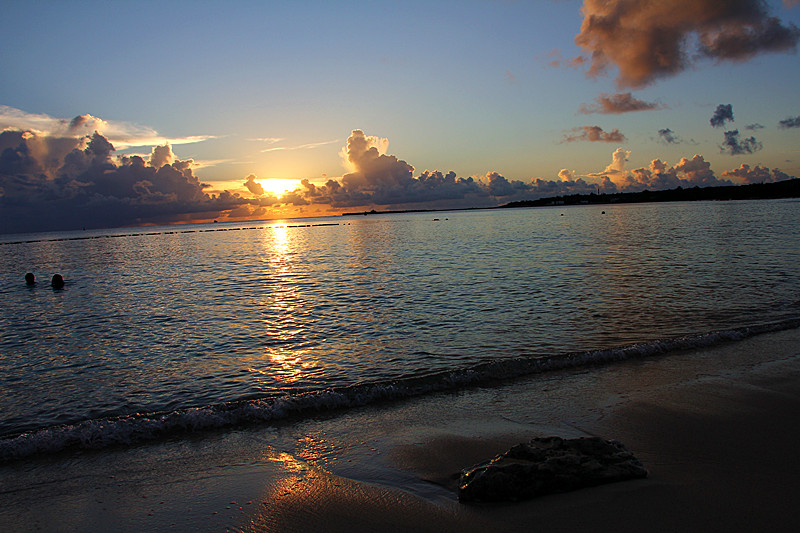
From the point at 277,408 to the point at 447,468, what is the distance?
151 inches

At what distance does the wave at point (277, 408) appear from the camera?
757 cm

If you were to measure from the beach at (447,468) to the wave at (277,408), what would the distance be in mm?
413

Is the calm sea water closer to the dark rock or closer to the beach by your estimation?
the beach

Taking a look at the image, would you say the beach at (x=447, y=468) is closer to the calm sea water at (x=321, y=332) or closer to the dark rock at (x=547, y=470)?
the dark rock at (x=547, y=470)

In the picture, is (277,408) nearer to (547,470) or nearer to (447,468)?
(447,468)

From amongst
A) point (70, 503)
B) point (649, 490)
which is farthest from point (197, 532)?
point (649, 490)

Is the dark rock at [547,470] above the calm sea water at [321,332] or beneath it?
above

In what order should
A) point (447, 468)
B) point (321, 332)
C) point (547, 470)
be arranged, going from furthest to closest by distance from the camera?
point (321, 332), point (447, 468), point (547, 470)

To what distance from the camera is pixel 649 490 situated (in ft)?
17.0

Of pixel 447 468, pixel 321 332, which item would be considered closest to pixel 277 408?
pixel 447 468

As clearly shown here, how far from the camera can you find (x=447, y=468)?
602 cm

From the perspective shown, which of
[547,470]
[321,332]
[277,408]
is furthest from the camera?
[321,332]

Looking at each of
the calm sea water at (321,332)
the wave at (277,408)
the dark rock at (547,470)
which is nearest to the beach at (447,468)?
the dark rock at (547,470)

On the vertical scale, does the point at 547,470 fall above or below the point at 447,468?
above
